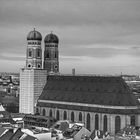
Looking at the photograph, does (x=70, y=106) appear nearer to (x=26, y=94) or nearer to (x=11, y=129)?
(x=26, y=94)

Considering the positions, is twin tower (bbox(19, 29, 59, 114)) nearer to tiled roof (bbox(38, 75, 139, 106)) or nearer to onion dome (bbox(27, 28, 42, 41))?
onion dome (bbox(27, 28, 42, 41))

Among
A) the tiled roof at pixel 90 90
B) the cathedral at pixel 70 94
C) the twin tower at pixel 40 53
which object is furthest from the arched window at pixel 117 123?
the twin tower at pixel 40 53

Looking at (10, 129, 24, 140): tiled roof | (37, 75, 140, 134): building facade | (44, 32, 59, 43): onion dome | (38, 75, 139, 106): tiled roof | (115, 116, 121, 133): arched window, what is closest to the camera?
(10, 129, 24, 140): tiled roof

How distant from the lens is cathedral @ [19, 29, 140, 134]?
254ft

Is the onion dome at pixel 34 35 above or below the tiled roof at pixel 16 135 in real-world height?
above

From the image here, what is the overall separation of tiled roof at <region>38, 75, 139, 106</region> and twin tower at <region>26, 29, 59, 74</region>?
4.66 m

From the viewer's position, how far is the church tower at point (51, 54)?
3846 inches

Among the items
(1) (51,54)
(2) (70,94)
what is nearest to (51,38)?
(1) (51,54)

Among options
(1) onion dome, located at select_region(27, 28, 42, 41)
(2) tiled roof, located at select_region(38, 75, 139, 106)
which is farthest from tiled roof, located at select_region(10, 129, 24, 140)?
(1) onion dome, located at select_region(27, 28, 42, 41)

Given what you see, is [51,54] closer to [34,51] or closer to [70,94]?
[34,51]

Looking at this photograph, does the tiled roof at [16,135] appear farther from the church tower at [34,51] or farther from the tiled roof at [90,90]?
the church tower at [34,51]

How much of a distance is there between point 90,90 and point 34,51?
685 inches

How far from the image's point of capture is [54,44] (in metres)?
97.8

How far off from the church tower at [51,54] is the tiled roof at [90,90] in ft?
15.4
